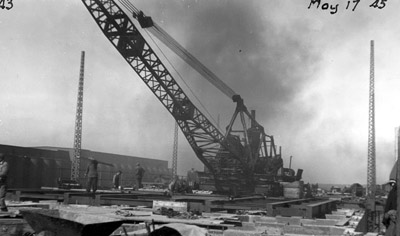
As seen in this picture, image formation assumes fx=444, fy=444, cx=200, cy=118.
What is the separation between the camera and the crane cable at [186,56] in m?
25.1

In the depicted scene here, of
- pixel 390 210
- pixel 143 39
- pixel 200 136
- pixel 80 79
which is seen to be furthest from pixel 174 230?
pixel 80 79

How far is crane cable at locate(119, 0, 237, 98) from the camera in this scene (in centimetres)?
2508

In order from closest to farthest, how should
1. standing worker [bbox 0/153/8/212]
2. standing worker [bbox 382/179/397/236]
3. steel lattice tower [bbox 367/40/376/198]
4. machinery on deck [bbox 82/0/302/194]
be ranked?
standing worker [bbox 382/179/397/236] < standing worker [bbox 0/153/8/212] < machinery on deck [bbox 82/0/302/194] < steel lattice tower [bbox 367/40/376/198]

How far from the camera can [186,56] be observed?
26625 mm

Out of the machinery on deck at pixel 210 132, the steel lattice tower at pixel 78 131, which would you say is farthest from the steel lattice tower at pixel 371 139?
the steel lattice tower at pixel 78 131

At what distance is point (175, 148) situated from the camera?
4291 cm

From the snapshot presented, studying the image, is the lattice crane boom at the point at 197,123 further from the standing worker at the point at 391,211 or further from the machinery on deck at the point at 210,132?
the standing worker at the point at 391,211

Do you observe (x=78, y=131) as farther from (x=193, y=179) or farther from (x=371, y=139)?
(x=371, y=139)

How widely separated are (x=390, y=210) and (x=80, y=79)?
1232 inches

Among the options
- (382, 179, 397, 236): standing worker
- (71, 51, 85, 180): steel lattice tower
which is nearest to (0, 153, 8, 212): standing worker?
(382, 179, 397, 236): standing worker

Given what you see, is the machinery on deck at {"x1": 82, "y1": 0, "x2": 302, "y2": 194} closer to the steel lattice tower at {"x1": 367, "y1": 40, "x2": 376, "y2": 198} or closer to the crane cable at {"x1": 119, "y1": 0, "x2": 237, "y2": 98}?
the crane cable at {"x1": 119, "y1": 0, "x2": 237, "y2": 98}

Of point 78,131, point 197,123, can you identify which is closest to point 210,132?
point 197,123

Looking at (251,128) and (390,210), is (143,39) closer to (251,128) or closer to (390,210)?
(251,128)

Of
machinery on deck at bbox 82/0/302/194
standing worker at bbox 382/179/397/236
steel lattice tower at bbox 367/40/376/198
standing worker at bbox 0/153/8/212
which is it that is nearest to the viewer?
standing worker at bbox 382/179/397/236
